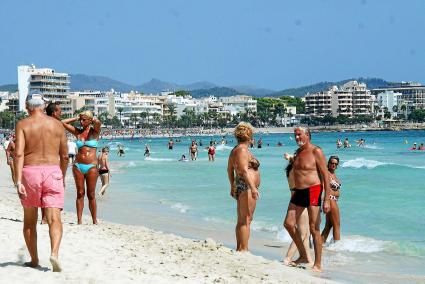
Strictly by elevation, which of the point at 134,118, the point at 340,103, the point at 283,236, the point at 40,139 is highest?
the point at 340,103

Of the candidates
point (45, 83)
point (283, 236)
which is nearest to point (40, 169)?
point (283, 236)

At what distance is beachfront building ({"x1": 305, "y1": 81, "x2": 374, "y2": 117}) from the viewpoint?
19162 centimetres

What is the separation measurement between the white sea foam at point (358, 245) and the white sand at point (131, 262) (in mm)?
2054

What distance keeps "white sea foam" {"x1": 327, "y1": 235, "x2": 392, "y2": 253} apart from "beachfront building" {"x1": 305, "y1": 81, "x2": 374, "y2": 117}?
181358 mm

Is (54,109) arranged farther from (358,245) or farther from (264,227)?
(264,227)

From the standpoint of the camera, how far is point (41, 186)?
5762mm

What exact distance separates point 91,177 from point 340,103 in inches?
7342

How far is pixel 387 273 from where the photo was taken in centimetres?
822

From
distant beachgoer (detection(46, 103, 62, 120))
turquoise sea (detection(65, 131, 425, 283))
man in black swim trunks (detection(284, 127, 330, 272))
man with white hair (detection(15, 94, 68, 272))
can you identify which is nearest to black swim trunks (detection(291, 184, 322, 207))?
man in black swim trunks (detection(284, 127, 330, 272))

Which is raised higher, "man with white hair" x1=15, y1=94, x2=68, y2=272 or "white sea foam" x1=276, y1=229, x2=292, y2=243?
"man with white hair" x1=15, y1=94, x2=68, y2=272

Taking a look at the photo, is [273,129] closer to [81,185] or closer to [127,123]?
[127,123]

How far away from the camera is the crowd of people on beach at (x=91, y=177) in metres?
5.77

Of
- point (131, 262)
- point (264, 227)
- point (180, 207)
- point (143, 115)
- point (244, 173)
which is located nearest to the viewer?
point (131, 262)

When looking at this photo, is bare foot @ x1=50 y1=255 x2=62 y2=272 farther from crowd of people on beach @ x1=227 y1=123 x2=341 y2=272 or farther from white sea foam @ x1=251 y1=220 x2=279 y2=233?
white sea foam @ x1=251 y1=220 x2=279 y2=233
